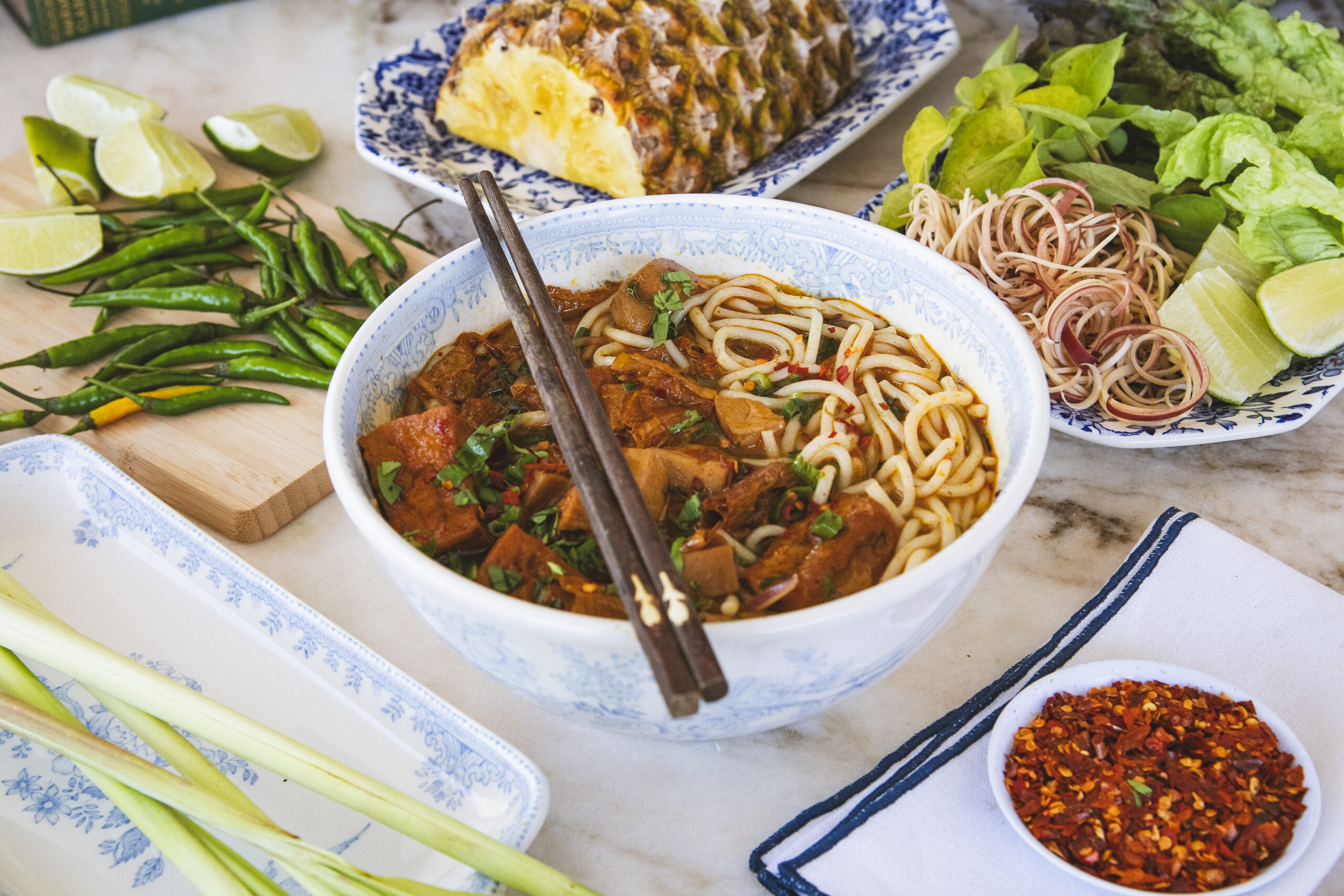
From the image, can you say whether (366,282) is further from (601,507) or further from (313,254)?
(601,507)

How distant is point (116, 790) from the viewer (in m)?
1.58

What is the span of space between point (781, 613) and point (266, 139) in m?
2.94

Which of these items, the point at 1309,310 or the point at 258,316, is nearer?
the point at 1309,310

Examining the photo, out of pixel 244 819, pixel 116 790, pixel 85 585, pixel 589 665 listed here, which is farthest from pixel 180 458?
→ pixel 589 665

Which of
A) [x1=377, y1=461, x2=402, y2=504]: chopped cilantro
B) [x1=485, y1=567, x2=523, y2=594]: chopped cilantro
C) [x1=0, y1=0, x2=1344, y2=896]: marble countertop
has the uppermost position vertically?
[x1=377, y1=461, x2=402, y2=504]: chopped cilantro

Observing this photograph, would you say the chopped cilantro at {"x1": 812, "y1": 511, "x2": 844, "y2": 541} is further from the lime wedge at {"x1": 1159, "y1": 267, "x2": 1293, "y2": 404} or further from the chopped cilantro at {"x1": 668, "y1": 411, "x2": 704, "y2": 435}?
the lime wedge at {"x1": 1159, "y1": 267, "x2": 1293, "y2": 404}

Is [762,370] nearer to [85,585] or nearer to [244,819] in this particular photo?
[244,819]

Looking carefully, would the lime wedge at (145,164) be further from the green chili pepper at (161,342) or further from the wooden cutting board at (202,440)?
the green chili pepper at (161,342)

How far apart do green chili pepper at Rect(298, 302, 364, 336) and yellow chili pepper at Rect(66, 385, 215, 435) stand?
379 mm

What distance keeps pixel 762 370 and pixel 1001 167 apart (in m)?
1.30

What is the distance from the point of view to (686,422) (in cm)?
196

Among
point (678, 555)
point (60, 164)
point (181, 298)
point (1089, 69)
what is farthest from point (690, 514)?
point (60, 164)

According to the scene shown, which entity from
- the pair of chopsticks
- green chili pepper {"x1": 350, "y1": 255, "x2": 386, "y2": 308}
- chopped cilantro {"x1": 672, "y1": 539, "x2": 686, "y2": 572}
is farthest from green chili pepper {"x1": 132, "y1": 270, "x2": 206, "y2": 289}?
chopped cilantro {"x1": 672, "y1": 539, "x2": 686, "y2": 572}

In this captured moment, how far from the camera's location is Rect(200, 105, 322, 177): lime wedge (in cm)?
349
